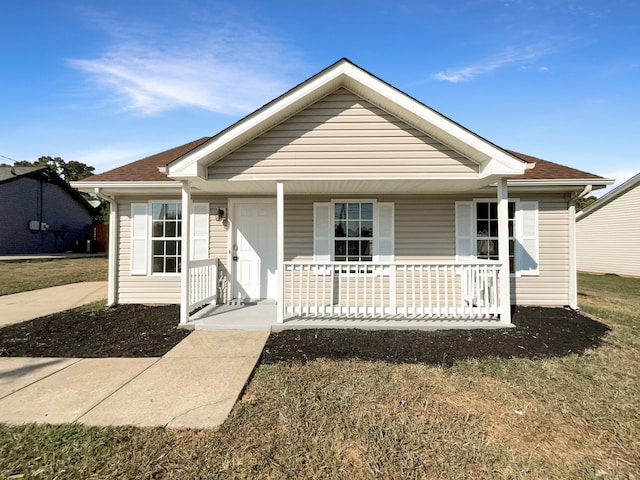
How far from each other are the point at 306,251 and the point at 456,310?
3300 mm

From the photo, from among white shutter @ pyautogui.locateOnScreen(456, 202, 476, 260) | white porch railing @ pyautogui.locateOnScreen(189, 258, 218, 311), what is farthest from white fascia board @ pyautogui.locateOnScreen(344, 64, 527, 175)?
white porch railing @ pyautogui.locateOnScreen(189, 258, 218, 311)

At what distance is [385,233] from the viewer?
276 inches

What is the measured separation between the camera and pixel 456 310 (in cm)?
595

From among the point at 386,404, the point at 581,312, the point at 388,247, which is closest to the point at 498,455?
the point at 386,404

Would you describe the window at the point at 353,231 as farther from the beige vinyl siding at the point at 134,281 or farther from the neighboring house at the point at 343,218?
the beige vinyl siding at the point at 134,281

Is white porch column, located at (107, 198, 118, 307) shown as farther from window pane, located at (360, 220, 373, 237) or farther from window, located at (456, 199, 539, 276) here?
window, located at (456, 199, 539, 276)

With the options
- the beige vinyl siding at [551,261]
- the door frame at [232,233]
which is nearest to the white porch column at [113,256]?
the door frame at [232,233]

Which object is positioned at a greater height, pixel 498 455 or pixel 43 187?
pixel 43 187

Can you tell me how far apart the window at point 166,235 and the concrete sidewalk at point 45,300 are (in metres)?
2.55

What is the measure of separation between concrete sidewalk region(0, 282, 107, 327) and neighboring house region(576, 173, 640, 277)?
23611 mm

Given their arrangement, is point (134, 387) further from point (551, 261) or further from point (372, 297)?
point (551, 261)

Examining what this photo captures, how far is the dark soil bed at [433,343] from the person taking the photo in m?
4.44

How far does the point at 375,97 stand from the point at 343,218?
2.60 meters

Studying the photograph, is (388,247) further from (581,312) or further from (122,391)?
(122,391)
